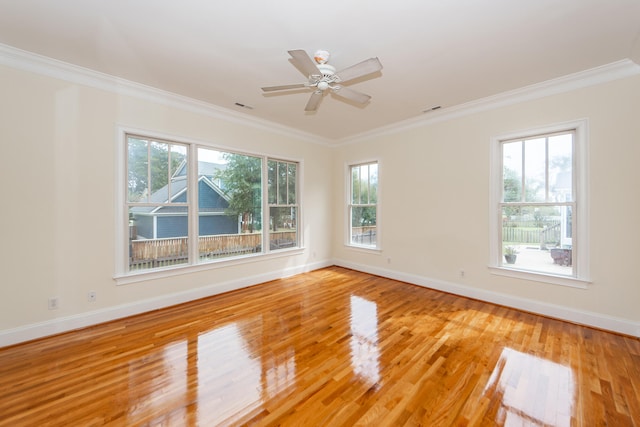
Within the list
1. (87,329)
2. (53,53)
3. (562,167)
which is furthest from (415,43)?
(87,329)

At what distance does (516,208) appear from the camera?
3.62 meters

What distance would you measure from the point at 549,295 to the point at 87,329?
18.2 feet

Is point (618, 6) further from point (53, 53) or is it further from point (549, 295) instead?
point (53, 53)

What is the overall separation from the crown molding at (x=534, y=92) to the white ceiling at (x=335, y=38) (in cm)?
13

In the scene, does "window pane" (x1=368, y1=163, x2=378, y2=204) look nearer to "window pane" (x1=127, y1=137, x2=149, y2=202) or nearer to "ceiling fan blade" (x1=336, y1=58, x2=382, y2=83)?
"ceiling fan blade" (x1=336, y1=58, x2=382, y2=83)

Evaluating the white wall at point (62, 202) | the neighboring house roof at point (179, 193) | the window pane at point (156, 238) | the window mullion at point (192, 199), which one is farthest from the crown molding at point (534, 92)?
the window pane at point (156, 238)

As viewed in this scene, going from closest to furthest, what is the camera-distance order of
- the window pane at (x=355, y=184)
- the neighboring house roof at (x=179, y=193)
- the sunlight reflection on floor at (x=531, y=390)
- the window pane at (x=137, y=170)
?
the sunlight reflection on floor at (x=531, y=390) < the window pane at (x=137, y=170) < the neighboring house roof at (x=179, y=193) < the window pane at (x=355, y=184)

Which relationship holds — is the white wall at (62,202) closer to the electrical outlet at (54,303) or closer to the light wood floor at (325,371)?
the electrical outlet at (54,303)

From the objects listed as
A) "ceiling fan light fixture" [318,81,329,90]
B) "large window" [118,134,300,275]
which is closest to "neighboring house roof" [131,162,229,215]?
"large window" [118,134,300,275]

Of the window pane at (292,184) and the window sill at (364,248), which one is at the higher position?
the window pane at (292,184)

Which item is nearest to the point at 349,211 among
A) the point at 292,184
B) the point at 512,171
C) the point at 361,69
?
the point at 292,184

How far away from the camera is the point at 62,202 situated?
2893 mm

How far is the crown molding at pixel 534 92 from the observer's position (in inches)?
111

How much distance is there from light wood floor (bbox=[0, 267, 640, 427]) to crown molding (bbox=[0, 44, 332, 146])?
9.32ft
